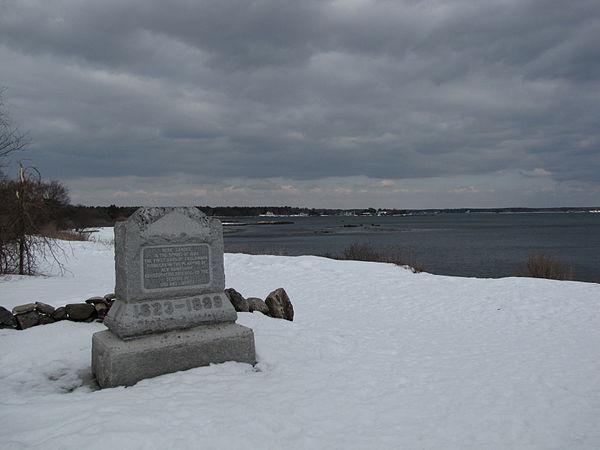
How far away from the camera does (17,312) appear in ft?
21.3

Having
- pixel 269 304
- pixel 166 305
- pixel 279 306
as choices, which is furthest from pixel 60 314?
pixel 279 306

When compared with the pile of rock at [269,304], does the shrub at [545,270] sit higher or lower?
lower

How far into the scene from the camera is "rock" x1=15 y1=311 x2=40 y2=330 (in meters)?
6.39

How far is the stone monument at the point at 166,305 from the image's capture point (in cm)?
499

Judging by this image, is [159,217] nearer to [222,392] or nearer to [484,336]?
[222,392]

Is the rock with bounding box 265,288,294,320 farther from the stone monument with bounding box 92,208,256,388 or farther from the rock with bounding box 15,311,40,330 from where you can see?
the rock with bounding box 15,311,40,330

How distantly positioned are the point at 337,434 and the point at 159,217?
10.2ft

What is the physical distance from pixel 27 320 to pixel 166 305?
8.35ft

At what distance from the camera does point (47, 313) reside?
22.0 feet

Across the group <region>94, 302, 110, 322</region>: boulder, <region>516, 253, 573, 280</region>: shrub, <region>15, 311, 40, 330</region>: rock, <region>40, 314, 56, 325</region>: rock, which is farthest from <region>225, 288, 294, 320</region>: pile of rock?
<region>516, 253, 573, 280</region>: shrub

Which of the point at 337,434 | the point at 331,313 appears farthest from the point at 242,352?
the point at 331,313

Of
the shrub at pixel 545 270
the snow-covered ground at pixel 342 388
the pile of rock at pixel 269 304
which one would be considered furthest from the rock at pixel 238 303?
the shrub at pixel 545 270

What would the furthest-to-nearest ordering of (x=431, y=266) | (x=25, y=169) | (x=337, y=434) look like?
1. (x=431, y=266)
2. (x=25, y=169)
3. (x=337, y=434)

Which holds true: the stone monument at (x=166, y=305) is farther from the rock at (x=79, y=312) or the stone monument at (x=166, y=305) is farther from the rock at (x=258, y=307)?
the rock at (x=258, y=307)
